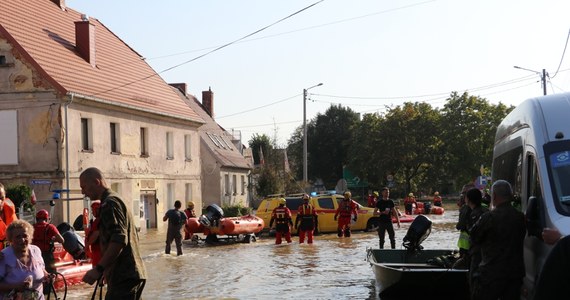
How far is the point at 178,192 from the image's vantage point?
143 feet

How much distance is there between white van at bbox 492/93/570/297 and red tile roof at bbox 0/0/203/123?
81.6 feet

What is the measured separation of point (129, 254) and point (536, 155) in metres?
4.39

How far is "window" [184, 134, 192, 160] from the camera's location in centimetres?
4481

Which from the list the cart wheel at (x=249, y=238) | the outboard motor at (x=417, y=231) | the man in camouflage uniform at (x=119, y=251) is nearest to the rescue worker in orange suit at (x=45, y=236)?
the outboard motor at (x=417, y=231)

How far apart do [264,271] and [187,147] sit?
2612cm

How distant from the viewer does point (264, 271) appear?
64.0 ft

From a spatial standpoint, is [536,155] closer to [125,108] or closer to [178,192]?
[125,108]

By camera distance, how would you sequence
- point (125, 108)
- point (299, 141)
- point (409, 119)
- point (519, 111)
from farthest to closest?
point (299, 141) < point (409, 119) < point (125, 108) < point (519, 111)

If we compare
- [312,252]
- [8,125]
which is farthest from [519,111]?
[8,125]

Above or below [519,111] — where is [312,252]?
below

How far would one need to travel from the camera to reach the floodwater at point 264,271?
606 inches

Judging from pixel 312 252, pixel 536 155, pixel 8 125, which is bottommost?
pixel 312 252

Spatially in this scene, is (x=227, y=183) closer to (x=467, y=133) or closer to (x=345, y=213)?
(x=345, y=213)

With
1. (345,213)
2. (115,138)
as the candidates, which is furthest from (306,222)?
(115,138)
